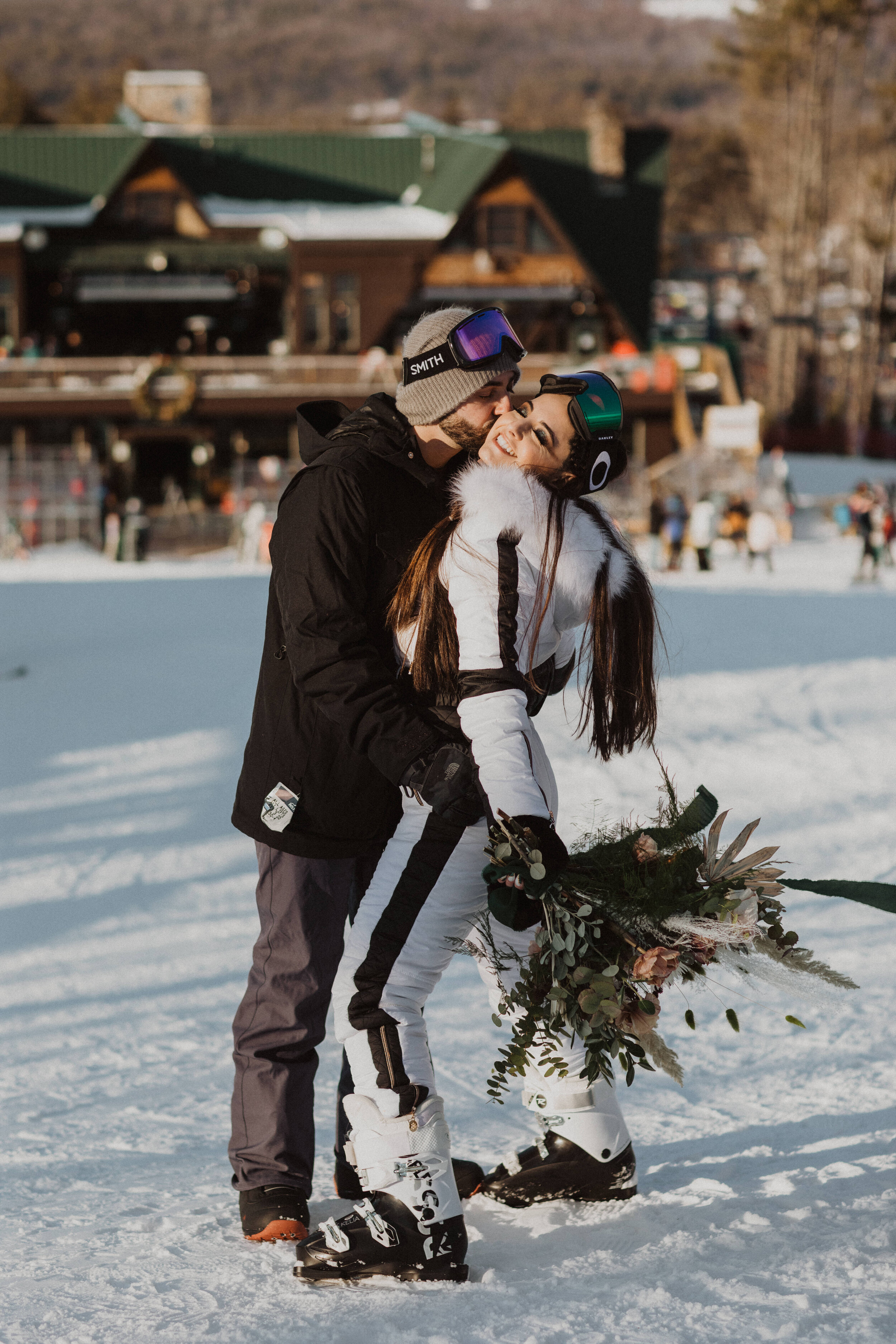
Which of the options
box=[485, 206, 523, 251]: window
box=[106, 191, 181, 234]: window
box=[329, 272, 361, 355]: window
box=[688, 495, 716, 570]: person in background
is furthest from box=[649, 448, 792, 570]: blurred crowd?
box=[106, 191, 181, 234]: window

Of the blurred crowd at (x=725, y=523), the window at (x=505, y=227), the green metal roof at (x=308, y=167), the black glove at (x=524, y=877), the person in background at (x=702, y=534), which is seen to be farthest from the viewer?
the green metal roof at (x=308, y=167)

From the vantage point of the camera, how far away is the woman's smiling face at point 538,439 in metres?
2.76

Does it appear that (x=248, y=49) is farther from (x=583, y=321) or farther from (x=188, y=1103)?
(x=188, y=1103)

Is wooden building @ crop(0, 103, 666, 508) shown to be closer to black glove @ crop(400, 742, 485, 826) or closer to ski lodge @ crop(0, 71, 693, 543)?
ski lodge @ crop(0, 71, 693, 543)

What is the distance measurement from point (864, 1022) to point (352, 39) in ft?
620

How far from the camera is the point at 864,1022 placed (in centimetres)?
441

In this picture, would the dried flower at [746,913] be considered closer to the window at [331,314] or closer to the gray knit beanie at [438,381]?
the gray knit beanie at [438,381]

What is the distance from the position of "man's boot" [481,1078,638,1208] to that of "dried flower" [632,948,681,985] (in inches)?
20.2

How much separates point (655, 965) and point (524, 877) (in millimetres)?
306

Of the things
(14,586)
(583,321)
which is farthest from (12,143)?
(14,586)

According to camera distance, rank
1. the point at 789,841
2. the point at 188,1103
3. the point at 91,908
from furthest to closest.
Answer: the point at 789,841
the point at 91,908
the point at 188,1103

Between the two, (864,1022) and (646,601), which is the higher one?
(646,601)

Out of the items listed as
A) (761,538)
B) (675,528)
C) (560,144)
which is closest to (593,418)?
(761,538)

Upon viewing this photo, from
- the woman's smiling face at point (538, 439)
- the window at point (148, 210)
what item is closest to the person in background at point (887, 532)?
the woman's smiling face at point (538, 439)
